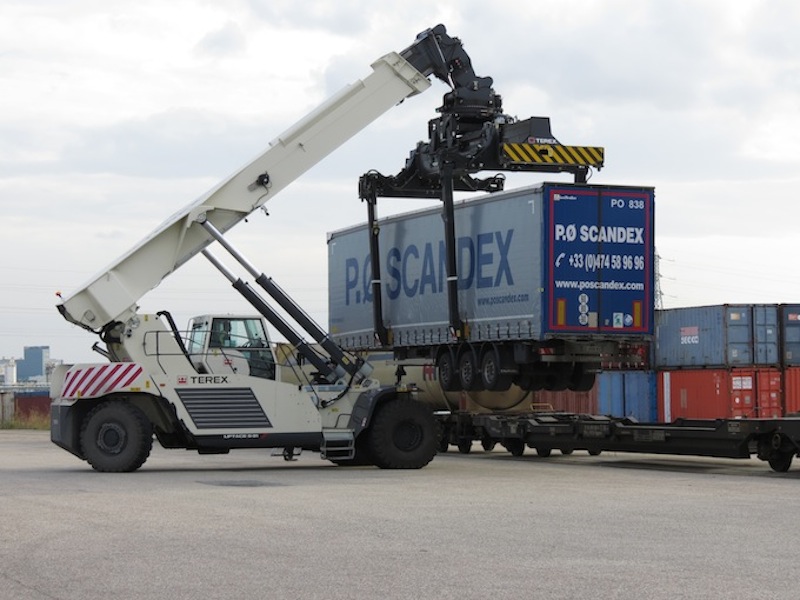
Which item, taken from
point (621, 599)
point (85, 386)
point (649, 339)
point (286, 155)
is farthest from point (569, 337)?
point (621, 599)

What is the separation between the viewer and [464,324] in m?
25.5

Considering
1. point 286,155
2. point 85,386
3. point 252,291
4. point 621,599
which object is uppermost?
point 286,155

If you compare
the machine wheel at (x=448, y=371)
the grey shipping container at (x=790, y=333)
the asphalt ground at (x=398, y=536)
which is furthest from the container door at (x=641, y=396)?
the asphalt ground at (x=398, y=536)

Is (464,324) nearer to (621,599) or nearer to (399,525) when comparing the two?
(399,525)

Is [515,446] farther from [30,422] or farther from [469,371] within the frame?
[30,422]

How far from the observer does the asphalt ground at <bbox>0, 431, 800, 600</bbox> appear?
971cm

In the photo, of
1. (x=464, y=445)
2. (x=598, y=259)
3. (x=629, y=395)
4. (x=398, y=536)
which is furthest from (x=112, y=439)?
(x=629, y=395)

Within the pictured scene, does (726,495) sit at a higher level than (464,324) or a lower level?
lower

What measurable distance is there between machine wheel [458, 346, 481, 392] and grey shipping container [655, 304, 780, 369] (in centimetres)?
840

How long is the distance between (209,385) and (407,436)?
3320 millimetres

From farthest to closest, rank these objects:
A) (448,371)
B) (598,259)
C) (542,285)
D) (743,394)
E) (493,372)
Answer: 1. (743,394)
2. (448,371)
3. (493,372)
4. (598,259)
5. (542,285)

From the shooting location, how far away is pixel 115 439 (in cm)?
2225

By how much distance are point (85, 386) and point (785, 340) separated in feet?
53.9

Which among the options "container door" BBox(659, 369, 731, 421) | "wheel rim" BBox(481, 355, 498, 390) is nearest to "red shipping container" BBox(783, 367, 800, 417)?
"container door" BBox(659, 369, 731, 421)
